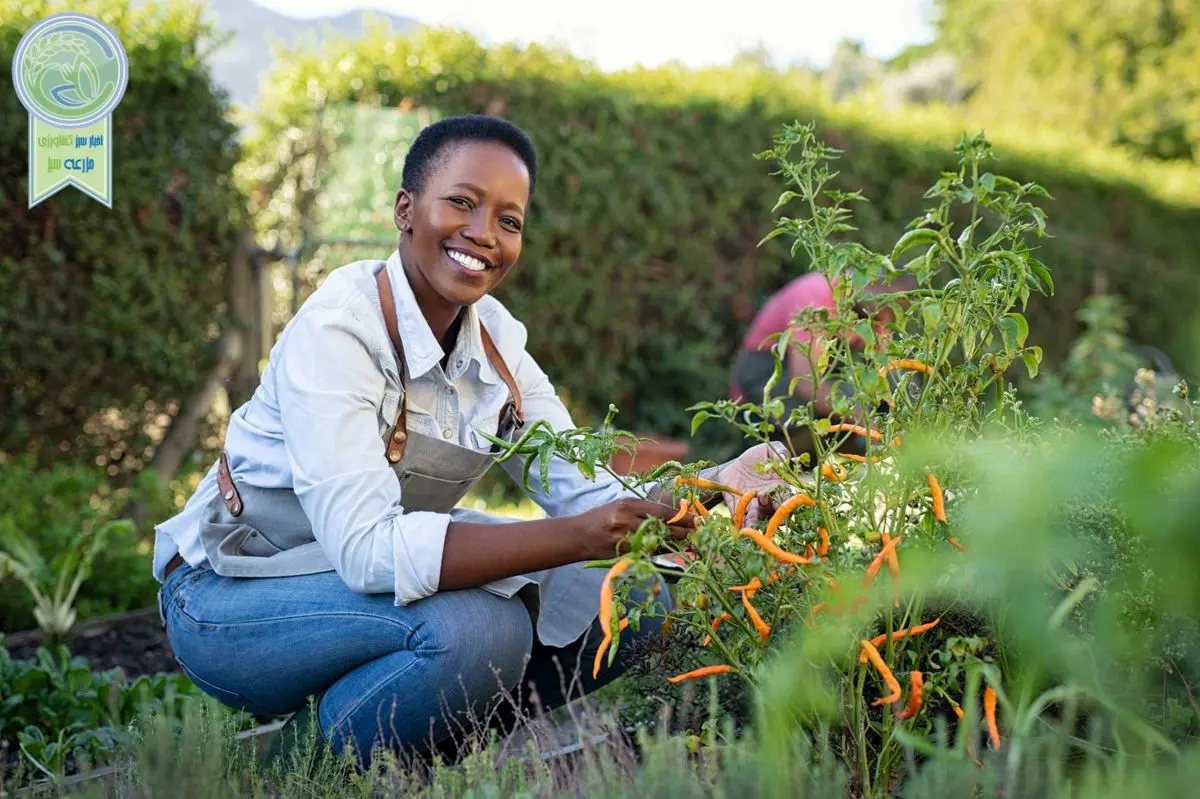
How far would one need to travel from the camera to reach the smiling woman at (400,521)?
7.19 feet

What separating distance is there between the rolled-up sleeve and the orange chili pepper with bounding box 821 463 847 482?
69cm

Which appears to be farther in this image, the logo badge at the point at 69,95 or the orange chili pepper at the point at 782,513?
the logo badge at the point at 69,95

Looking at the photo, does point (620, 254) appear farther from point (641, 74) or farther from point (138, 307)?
point (138, 307)

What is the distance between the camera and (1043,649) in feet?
3.72

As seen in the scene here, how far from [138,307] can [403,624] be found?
282cm

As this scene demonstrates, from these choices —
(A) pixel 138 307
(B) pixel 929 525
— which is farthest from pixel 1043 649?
(A) pixel 138 307

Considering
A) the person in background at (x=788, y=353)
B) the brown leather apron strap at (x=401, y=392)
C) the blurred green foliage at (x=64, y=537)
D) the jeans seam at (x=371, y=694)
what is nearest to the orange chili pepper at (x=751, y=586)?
the jeans seam at (x=371, y=694)

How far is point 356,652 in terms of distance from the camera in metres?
2.33

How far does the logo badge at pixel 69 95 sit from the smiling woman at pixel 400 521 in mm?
674

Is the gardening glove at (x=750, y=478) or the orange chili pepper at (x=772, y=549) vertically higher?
the orange chili pepper at (x=772, y=549)

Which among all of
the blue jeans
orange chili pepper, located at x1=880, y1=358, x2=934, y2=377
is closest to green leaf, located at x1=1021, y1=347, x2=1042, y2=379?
orange chili pepper, located at x1=880, y1=358, x2=934, y2=377

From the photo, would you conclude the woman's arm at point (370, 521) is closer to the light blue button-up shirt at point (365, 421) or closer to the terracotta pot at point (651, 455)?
the light blue button-up shirt at point (365, 421)

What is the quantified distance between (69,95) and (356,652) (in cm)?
139

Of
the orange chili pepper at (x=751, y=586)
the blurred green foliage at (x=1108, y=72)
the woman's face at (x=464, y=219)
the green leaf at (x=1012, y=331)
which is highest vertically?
the blurred green foliage at (x=1108, y=72)
